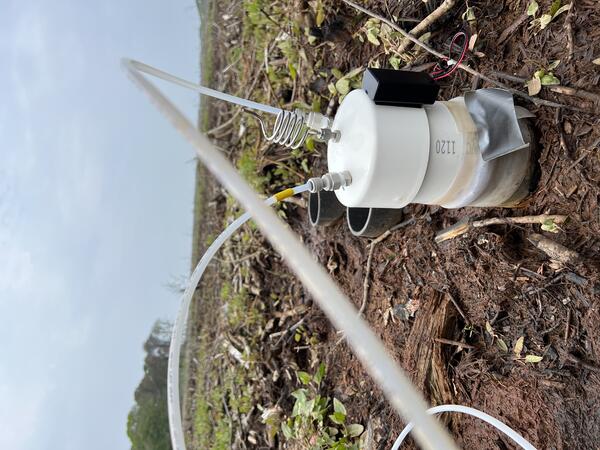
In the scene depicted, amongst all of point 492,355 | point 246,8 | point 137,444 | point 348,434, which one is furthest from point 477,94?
point 137,444

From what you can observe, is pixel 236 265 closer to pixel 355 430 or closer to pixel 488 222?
pixel 355 430

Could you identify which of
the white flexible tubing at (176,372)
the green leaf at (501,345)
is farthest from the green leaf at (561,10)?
the green leaf at (501,345)

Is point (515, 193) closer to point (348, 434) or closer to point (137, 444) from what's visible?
point (348, 434)

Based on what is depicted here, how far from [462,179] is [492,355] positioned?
0.46 metres

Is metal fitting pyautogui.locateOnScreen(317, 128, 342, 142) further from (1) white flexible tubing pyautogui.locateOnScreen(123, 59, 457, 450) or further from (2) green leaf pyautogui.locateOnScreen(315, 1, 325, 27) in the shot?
(2) green leaf pyautogui.locateOnScreen(315, 1, 325, 27)

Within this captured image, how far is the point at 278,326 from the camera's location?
208 centimetres

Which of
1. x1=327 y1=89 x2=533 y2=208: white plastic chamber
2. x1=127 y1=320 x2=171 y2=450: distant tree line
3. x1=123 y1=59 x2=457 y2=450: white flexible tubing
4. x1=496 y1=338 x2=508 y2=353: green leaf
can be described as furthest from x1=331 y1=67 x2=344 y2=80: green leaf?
x1=127 y1=320 x2=171 y2=450: distant tree line

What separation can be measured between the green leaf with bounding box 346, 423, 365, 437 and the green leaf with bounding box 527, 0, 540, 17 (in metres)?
1.25

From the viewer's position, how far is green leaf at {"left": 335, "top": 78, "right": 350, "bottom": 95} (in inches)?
65.3

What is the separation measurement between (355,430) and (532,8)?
1.29 metres

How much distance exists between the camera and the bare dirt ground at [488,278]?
1001 mm

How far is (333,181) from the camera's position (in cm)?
103

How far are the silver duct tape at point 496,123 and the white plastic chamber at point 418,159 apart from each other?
2 cm

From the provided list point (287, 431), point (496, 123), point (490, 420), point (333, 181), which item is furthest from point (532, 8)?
point (287, 431)
